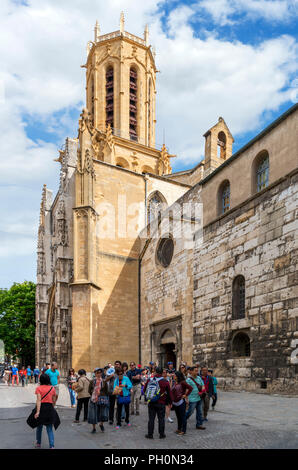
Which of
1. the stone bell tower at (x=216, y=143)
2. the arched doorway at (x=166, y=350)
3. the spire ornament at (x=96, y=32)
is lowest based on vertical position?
the arched doorway at (x=166, y=350)

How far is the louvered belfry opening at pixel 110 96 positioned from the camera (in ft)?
144

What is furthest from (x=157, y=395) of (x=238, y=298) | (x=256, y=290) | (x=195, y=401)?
(x=238, y=298)

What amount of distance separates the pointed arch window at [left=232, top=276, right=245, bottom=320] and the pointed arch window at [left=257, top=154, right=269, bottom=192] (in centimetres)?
326

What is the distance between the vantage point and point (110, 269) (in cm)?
2605

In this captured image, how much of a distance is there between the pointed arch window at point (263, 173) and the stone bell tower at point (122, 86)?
27.7 meters

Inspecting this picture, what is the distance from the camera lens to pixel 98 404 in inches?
346

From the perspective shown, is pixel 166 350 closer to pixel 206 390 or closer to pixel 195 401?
pixel 206 390

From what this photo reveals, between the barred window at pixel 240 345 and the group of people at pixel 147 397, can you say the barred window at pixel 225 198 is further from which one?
the group of people at pixel 147 397

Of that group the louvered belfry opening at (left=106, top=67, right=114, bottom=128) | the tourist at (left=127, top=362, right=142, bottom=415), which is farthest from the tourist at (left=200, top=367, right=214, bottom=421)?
the louvered belfry opening at (left=106, top=67, right=114, bottom=128)

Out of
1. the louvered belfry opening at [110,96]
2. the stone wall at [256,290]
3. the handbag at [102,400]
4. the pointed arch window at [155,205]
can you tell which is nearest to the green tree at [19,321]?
the louvered belfry opening at [110,96]

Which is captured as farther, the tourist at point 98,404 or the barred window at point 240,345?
the barred window at point 240,345

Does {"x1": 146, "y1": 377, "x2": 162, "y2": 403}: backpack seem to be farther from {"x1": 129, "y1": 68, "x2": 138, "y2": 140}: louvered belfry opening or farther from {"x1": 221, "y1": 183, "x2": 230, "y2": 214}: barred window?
{"x1": 129, "y1": 68, "x2": 138, "y2": 140}: louvered belfry opening

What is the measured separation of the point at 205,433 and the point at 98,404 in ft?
6.92

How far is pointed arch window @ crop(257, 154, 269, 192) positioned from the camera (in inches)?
612
